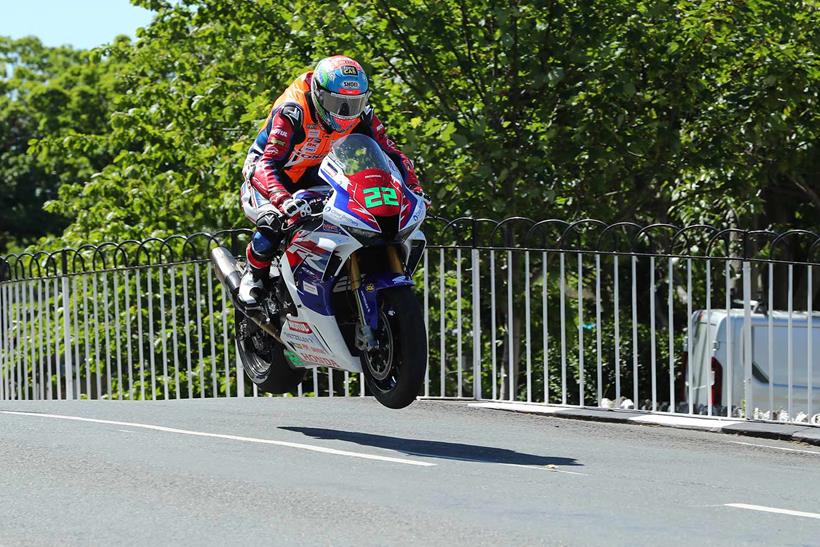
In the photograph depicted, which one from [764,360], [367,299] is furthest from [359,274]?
[764,360]

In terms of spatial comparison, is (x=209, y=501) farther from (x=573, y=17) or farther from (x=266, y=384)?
(x=573, y=17)

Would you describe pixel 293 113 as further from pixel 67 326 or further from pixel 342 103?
pixel 67 326

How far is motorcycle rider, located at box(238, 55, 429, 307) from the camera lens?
820cm

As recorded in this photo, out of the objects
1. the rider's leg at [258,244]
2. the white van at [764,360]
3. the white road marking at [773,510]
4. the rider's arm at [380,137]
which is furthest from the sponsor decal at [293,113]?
the white van at [764,360]

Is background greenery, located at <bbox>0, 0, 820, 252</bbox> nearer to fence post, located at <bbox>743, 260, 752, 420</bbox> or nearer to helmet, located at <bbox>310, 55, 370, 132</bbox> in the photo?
fence post, located at <bbox>743, 260, 752, 420</bbox>

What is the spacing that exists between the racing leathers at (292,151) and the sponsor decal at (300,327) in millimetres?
540

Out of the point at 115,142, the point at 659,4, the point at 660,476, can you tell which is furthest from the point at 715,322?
the point at 115,142

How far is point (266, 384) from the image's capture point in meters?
9.43

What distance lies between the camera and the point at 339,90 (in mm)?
8172

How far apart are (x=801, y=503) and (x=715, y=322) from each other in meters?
8.56

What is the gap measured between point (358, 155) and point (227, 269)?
6.93ft

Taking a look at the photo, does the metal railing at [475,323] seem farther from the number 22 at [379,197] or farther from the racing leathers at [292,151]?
the number 22 at [379,197]

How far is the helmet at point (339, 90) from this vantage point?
A: 321 inches

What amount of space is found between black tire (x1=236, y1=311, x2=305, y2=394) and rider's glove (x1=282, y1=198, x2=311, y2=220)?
131 centimetres
